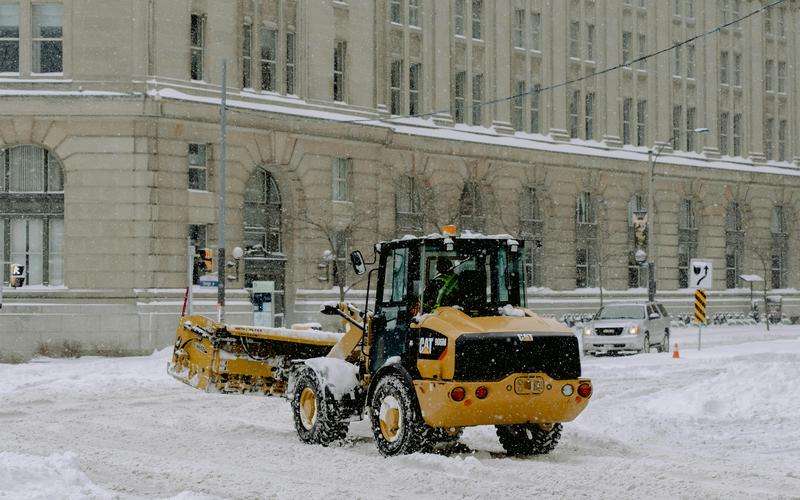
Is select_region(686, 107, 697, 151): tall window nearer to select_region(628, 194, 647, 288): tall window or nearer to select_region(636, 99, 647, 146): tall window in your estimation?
select_region(636, 99, 647, 146): tall window

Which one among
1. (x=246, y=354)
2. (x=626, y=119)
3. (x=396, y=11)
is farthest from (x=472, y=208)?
(x=246, y=354)

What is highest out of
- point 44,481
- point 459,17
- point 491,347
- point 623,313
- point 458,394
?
point 459,17

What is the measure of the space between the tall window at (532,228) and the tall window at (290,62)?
13632 mm

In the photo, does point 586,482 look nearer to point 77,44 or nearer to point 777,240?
point 77,44

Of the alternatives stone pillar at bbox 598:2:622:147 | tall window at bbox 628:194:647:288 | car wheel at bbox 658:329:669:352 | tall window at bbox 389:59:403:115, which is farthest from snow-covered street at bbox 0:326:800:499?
stone pillar at bbox 598:2:622:147

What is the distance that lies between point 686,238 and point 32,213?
33.9 metres

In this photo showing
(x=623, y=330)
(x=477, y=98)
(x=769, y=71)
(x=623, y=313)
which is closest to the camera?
(x=623, y=330)

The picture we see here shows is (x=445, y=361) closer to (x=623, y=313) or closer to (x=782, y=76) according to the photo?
(x=623, y=313)

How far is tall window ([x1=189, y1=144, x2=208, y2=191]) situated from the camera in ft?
131

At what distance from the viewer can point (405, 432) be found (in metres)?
Result: 13.5

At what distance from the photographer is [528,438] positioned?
14461 millimetres

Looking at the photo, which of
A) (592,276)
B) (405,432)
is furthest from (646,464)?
(592,276)

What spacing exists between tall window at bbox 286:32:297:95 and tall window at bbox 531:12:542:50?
15.1 meters

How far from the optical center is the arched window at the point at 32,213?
38.6 m
